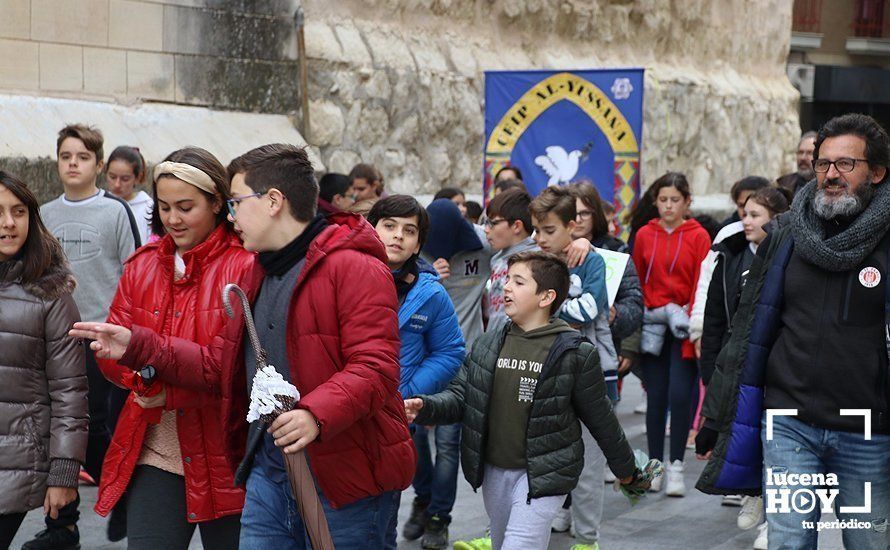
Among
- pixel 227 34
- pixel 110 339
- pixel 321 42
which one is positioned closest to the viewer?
pixel 110 339

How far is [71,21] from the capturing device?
909cm

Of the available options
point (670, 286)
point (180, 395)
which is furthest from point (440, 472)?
point (180, 395)

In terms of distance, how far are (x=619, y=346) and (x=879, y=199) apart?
3.13m

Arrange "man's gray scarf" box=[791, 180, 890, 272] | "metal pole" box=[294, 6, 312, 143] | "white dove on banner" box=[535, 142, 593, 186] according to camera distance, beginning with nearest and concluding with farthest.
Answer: "man's gray scarf" box=[791, 180, 890, 272], "white dove on banner" box=[535, 142, 593, 186], "metal pole" box=[294, 6, 312, 143]

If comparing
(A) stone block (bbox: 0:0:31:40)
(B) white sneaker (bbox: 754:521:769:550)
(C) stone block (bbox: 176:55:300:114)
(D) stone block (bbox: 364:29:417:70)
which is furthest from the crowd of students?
(D) stone block (bbox: 364:29:417:70)

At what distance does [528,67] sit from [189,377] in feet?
32.3

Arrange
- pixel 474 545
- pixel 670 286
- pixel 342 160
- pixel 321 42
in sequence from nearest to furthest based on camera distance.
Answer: pixel 474 545 < pixel 670 286 < pixel 321 42 < pixel 342 160

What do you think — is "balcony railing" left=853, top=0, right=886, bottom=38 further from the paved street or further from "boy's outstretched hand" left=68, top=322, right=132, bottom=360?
"boy's outstretched hand" left=68, top=322, right=132, bottom=360

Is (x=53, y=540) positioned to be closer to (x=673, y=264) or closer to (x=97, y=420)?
(x=97, y=420)

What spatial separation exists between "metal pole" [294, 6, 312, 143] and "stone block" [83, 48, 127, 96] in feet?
5.45

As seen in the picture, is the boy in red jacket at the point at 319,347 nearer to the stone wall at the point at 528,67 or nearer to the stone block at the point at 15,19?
the stone block at the point at 15,19

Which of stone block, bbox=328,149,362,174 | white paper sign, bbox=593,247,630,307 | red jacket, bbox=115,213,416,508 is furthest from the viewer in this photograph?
stone block, bbox=328,149,362,174

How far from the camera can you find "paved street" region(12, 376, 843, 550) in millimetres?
6344

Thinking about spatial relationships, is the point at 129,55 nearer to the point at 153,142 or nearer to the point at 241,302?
the point at 153,142
